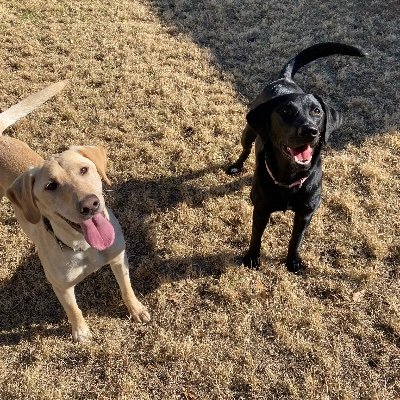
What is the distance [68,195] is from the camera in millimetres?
2680

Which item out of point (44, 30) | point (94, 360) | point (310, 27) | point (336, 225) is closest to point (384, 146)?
point (336, 225)

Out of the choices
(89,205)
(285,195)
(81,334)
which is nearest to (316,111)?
(285,195)

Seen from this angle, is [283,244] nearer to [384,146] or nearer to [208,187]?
[208,187]

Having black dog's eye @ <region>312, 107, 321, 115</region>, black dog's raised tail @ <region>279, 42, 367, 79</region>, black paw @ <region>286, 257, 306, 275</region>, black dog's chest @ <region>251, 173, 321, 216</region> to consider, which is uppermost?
black dog's raised tail @ <region>279, 42, 367, 79</region>

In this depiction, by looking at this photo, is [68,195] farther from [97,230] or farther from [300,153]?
[300,153]

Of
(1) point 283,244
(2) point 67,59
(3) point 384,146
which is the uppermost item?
(2) point 67,59

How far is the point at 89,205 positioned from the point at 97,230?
26 cm

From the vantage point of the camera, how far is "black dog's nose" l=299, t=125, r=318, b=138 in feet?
9.41

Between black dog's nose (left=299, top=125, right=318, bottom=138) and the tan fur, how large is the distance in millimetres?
1287

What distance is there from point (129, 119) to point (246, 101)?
1.41 meters

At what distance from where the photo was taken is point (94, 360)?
340 cm

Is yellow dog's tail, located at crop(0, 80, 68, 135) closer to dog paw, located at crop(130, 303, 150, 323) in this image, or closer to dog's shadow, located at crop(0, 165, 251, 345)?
dog's shadow, located at crop(0, 165, 251, 345)

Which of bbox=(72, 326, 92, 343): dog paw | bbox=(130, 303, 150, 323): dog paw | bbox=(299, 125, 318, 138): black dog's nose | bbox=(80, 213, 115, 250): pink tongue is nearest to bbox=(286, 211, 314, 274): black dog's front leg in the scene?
bbox=(299, 125, 318, 138): black dog's nose

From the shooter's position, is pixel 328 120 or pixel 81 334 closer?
pixel 328 120
